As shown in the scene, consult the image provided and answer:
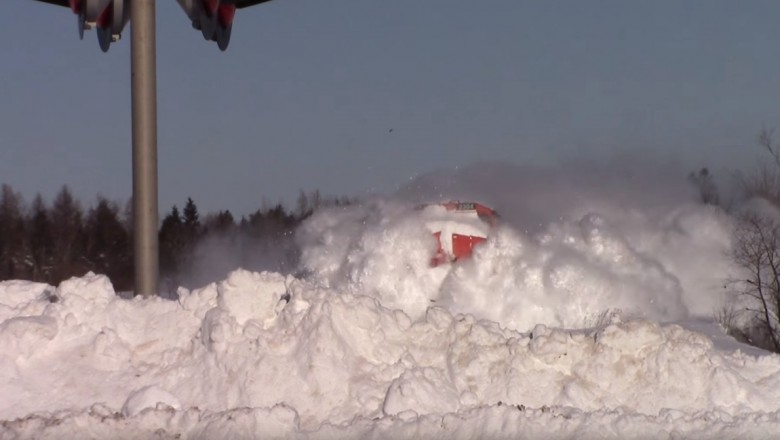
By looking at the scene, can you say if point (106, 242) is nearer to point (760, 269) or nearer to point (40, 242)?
point (40, 242)

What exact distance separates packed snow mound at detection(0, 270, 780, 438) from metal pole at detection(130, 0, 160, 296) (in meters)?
1.18

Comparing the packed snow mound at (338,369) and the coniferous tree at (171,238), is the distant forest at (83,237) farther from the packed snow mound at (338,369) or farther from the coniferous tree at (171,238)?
the packed snow mound at (338,369)

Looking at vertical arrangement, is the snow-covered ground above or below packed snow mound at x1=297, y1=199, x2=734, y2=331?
below

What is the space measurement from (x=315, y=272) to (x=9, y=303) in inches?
289

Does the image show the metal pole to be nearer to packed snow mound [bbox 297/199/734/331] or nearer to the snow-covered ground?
the snow-covered ground

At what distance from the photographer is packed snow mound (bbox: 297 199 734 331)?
50.3ft

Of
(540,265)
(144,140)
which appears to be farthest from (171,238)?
(144,140)

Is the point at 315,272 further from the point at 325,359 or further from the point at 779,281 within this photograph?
the point at 325,359

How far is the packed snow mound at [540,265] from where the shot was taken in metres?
15.3

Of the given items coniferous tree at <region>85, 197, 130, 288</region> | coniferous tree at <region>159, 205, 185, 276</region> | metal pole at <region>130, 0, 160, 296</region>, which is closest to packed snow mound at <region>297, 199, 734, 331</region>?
metal pole at <region>130, 0, 160, 296</region>

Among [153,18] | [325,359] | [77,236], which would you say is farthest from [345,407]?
[77,236]

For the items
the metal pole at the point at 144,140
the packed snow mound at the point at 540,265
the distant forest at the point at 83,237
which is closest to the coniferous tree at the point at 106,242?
the distant forest at the point at 83,237

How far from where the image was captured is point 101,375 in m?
9.01

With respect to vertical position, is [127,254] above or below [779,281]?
above
